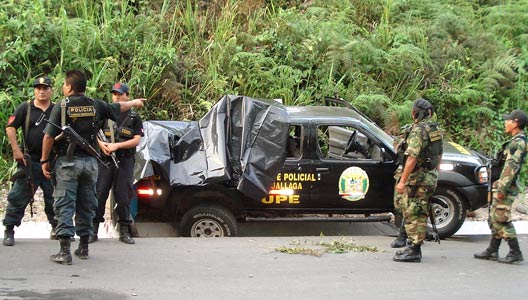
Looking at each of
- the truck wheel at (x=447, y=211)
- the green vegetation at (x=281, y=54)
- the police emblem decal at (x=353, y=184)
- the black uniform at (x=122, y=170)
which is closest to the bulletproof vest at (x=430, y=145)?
the police emblem decal at (x=353, y=184)

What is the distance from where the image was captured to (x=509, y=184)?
7.61 metres

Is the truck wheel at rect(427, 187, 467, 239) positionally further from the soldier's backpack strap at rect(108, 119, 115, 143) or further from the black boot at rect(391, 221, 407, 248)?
the soldier's backpack strap at rect(108, 119, 115, 143)

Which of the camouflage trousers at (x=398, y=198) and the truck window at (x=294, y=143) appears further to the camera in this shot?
the truck window at (x=294, y=143)

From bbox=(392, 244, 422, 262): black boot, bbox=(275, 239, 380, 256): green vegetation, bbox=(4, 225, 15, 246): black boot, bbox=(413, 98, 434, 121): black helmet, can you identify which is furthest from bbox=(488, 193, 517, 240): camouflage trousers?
bbox=(4, 225, 15, 246): black boot

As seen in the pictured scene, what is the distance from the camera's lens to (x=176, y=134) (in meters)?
9.15

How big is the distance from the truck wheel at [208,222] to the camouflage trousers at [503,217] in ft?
9.74

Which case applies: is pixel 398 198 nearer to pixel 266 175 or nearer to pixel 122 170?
pixel 266 175

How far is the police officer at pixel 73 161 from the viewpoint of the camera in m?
6.82

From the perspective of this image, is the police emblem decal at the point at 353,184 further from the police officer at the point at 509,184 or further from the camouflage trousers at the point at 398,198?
the police officer at the point at 509,184

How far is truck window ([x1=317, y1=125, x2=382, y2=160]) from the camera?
353 inches

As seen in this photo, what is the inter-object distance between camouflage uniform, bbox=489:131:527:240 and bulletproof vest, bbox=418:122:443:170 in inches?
28.8

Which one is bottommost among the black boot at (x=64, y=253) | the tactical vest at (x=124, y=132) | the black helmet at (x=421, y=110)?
the black boot at (x=64, y=253)

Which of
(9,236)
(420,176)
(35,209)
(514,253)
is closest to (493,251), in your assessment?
(514,253)

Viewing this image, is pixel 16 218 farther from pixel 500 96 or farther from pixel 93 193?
pixel 500 96
